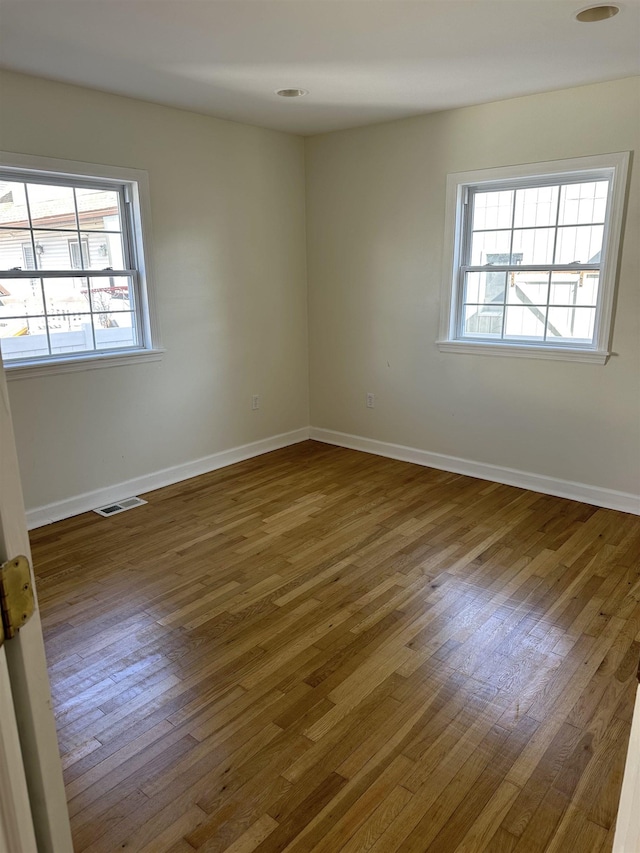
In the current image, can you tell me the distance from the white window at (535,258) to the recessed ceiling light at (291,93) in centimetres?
119

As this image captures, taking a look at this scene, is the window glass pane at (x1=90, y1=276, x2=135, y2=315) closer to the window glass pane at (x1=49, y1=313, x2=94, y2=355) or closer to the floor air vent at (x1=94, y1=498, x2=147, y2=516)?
the window glass pane at (x1=49, y1=313, x2=94, y2=355)

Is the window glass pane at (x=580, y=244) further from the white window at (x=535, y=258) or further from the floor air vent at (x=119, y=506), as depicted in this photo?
the floor air vent at (x=119, y=506)

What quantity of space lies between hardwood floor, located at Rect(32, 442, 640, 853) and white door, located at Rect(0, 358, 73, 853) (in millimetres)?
932

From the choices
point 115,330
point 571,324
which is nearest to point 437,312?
point 571,324

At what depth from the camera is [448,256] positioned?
4199 mm

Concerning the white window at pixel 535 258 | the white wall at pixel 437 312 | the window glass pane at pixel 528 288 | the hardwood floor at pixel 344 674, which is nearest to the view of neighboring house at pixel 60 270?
the hardwood floor at pixel 344 674

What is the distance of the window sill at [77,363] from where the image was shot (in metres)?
3.38

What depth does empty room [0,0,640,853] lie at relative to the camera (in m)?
1.76

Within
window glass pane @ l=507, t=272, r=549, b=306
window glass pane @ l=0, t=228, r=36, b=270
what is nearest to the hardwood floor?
window glass pane @ l=507, t=272, r=549, b=306

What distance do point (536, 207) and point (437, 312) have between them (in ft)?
3.14

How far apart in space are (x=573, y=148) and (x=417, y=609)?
113 inches

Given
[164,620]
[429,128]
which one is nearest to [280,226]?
[429,128]

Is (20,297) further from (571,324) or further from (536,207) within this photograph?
(571,324)

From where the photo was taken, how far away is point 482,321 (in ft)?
13.9
